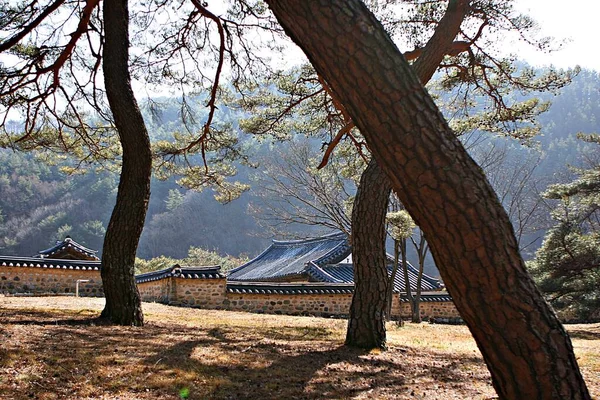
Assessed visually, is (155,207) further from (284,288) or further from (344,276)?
(284,288)

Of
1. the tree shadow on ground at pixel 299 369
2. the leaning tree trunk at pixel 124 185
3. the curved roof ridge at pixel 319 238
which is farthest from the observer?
the curved roof ridge at pixel 319 238

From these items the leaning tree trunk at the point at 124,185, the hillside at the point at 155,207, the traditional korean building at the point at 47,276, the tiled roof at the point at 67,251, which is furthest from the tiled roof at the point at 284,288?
A: the hillside at the point at 155,207

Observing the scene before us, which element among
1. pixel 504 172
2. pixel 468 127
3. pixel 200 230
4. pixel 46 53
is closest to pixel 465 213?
pixel 468 127

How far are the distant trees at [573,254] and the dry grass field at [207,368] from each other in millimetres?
6643

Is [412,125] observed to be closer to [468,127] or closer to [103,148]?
[468,127]

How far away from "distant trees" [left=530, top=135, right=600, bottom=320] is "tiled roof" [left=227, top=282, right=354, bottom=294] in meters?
4.69

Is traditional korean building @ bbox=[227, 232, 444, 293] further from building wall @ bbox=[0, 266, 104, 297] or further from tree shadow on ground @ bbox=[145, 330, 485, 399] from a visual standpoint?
tree shadow on ground @ bbox=[145, 330, 485, 399]

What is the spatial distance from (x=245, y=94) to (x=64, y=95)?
2.53m

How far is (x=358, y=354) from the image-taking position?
4.00 metres

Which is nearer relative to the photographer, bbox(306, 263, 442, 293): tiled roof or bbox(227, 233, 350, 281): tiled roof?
bbox(306, 263, 442, 293): tiled roof

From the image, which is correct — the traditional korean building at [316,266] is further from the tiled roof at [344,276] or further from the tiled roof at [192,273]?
the tiled roof at [192,273]

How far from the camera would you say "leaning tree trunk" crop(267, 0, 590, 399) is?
5.42 feet

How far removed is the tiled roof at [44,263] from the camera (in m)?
11.5

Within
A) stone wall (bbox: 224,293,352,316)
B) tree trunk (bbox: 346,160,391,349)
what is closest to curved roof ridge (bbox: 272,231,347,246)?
stone wall (bbox: 224,293,352,316)
